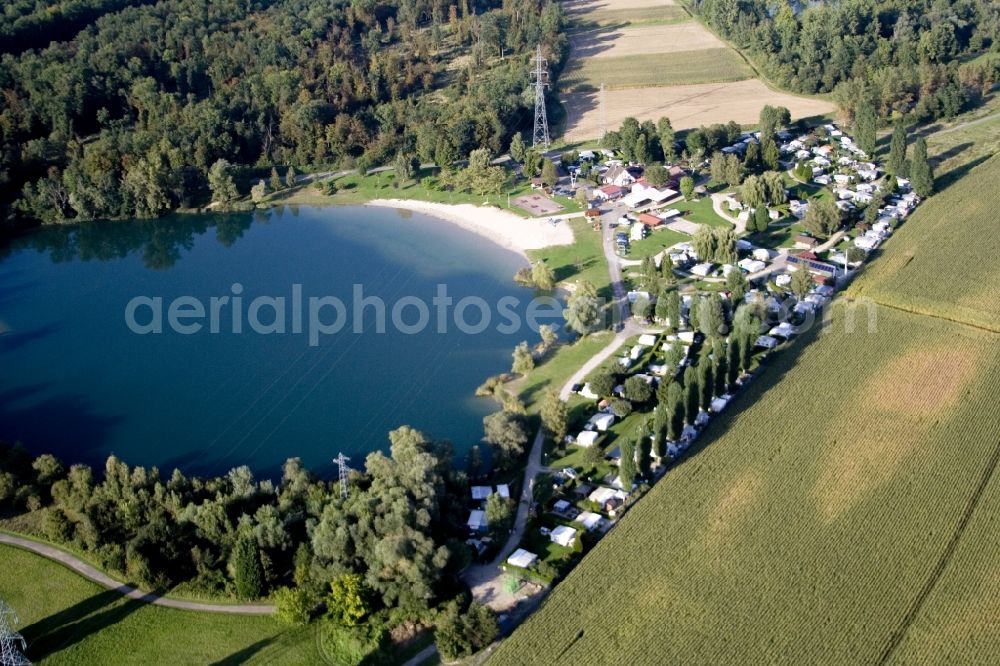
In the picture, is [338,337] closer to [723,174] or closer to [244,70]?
[723,174]

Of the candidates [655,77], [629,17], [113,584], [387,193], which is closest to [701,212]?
[387,193]

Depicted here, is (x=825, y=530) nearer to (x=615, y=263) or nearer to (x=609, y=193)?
(x=615, y=263)

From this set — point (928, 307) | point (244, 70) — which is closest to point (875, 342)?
point (928, 307)

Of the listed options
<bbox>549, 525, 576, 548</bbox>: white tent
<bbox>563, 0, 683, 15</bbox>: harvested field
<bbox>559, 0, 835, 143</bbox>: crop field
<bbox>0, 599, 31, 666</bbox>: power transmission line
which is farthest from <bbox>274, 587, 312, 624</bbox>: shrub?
<bbox>563, 0, 683, 15</bbox>: harvested field

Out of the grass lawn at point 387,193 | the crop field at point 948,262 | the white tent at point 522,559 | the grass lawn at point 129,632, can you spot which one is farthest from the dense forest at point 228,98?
the white tent at point 522,559

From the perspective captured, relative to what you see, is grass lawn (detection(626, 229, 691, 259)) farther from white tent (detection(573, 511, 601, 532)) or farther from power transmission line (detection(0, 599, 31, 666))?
power transmission line (detection(0, 599, 31, 666))

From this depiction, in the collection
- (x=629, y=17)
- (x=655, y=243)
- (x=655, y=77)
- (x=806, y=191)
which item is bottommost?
(x=655, y=243)

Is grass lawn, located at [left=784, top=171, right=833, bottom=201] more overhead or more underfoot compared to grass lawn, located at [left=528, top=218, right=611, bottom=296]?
more overhead
